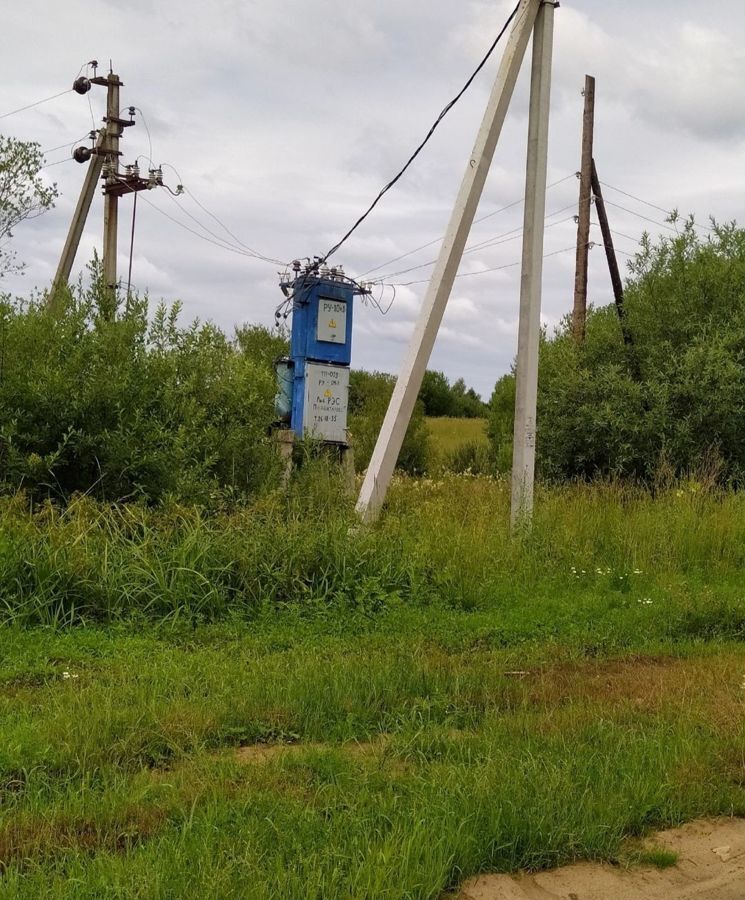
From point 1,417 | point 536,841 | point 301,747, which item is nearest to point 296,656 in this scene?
point 301,747

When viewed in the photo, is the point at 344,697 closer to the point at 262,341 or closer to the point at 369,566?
the point at 369,566

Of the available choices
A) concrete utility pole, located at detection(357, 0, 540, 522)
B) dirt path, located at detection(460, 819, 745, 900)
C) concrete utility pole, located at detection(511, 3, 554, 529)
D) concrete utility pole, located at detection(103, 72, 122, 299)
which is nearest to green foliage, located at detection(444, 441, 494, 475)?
concrete utility pole, located at detection(103, 72, 122, 299)

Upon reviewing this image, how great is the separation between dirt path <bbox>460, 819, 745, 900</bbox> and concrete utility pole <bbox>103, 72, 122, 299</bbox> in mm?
17714

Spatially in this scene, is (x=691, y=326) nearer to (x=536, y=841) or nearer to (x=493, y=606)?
(x=493, y=606)

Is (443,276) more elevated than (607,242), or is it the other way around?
(607,242)

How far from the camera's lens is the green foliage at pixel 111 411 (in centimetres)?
820

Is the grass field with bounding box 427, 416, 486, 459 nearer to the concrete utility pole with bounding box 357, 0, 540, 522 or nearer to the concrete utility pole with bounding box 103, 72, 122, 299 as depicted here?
the concrete utility pole with bounding box 103, 72, 122, 299

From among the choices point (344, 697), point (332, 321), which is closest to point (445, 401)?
point (332, 321)

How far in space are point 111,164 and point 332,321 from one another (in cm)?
990

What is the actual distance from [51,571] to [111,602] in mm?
496

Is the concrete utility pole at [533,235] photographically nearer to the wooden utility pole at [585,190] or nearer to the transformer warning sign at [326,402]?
the transformer warning sign at [326,402]

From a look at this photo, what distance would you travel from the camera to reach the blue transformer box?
11727mm

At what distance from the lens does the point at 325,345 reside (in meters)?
12.1

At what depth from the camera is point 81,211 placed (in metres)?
18.8
